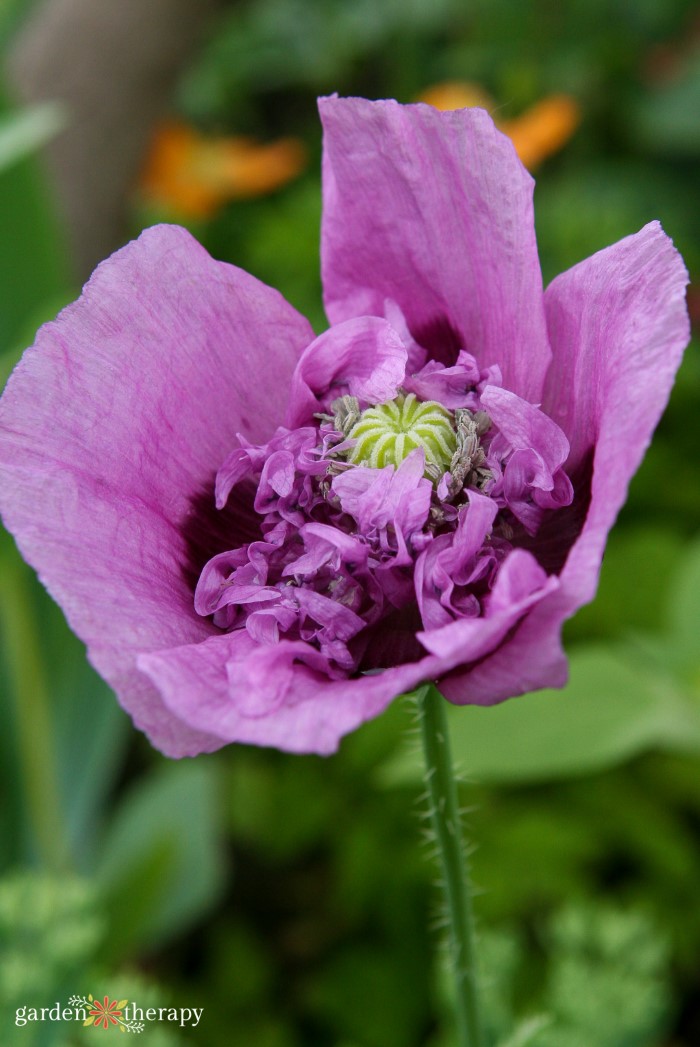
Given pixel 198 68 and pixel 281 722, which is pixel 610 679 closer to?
pixel 281 722

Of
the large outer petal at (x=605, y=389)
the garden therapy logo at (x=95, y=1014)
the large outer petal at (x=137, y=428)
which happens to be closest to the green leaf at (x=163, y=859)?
the garden therapy logo at (x=95, y=1014)

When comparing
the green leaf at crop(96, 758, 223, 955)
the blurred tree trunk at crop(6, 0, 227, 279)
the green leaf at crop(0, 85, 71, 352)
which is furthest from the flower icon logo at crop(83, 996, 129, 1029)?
the blurred tree trunk at crop(6, 0, 227, 279)

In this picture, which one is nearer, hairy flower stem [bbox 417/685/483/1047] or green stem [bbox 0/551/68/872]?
hairy flower stem [bbox 417/685/483/1047]

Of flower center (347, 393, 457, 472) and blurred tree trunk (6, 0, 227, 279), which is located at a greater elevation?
flower center (347, 393, 457, 472)

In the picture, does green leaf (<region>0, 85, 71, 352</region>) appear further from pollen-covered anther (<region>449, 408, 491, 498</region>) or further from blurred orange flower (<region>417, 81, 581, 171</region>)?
pollen-covered anther (<region>449, 408, 491, 498</region>)

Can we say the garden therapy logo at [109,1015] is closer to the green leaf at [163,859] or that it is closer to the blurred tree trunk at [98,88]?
the green leaf at [163,859]

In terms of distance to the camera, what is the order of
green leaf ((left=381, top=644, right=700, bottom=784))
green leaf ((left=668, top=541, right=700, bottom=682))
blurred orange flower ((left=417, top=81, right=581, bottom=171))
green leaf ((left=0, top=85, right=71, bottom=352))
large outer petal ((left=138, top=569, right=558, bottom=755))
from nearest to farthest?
1. large outer petal ((left=138, top=569, right=558, bottom=755))
2. green leaf ((left=381, top=644, right=700, bottom=784))
3. green leaf ((left=668, top=541, right=700, bottom=682))
4. green leaf ((left=0, top=85, right=71, bottom=352))
5. blurred orange flower ((left=417, top=81, right=581, bottom=171))

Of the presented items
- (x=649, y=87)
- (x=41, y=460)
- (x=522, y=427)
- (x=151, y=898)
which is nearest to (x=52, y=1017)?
(x=151, y=898)
